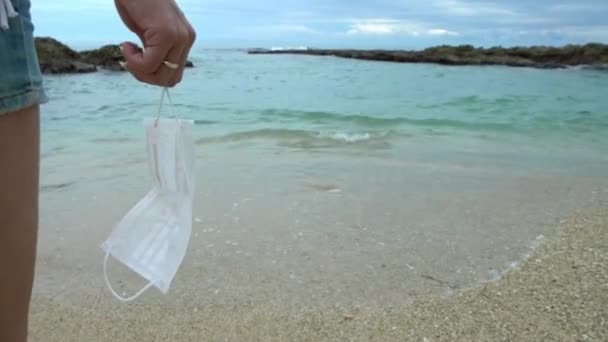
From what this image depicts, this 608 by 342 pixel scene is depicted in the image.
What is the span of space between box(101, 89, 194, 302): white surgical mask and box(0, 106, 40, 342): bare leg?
0.93 feet

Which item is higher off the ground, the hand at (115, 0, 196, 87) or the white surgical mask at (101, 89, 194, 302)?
the hand at (115, 0, 196, 87)

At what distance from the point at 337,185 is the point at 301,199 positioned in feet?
2.10

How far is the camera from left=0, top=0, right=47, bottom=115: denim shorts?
91 centimetres

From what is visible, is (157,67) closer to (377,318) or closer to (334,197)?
(377,318)

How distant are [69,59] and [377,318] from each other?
1125 inches

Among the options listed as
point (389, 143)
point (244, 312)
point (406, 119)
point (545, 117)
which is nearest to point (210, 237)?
point (244, 312)

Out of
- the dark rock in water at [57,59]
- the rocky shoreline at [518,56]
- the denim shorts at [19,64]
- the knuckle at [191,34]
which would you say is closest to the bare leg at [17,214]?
the denim shorts at [19,64]

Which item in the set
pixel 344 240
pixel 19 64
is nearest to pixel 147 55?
pixel 19 64

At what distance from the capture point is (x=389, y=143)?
307 inches

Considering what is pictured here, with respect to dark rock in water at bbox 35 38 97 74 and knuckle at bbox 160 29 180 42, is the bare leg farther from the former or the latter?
dark rock in water at bbox 35 38 97 74

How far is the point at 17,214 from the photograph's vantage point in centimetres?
101

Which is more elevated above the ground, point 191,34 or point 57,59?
point 191,34

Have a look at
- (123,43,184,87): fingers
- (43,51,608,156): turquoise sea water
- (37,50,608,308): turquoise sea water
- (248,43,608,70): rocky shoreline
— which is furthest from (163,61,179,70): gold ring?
(248,43,608,70): rocky shoreline

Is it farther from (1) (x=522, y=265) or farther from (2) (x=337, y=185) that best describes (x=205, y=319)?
(2) (x=337, y=185)
